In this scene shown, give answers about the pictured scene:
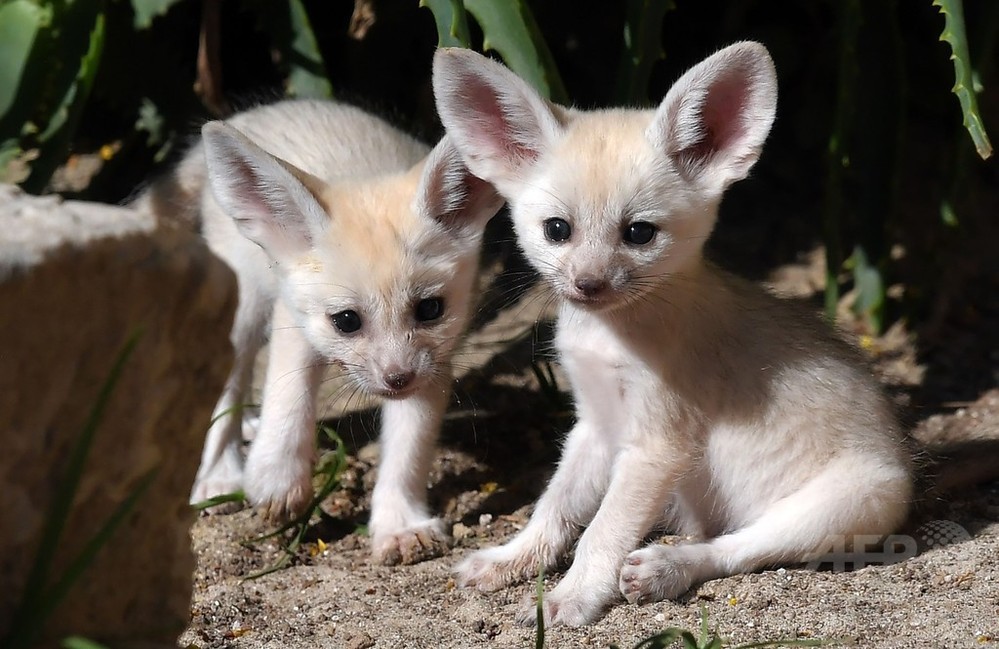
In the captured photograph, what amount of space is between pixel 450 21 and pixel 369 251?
2.48 feet

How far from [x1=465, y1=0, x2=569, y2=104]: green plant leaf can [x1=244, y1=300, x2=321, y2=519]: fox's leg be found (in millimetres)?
1029

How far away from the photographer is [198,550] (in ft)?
11.5

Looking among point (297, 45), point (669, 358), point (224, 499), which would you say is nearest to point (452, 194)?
point (669, 358)

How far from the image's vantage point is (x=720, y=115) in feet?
10.3

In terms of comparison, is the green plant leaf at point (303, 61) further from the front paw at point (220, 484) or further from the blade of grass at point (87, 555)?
the blade of grass at point (87, 555)

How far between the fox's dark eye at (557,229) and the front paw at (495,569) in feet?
2.96

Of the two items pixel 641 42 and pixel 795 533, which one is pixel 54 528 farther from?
pixel 641 42

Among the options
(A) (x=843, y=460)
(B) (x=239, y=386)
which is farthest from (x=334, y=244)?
(A) (x=843, y=460)

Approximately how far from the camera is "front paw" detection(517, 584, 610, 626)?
2.93m

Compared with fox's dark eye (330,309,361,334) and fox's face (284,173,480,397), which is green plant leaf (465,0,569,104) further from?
fox's dark eye (330,309,361,334)

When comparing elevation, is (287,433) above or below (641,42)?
below

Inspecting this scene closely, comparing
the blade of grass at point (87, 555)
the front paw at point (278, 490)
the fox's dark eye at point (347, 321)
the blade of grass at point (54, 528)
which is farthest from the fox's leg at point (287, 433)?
the blade of grass at point (54, 528)

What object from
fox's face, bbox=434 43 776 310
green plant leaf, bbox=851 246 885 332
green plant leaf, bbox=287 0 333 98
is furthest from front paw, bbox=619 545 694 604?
green plant leaf, bbox=287 0 333 98

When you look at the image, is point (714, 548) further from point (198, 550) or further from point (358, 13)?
point (358, 13)
